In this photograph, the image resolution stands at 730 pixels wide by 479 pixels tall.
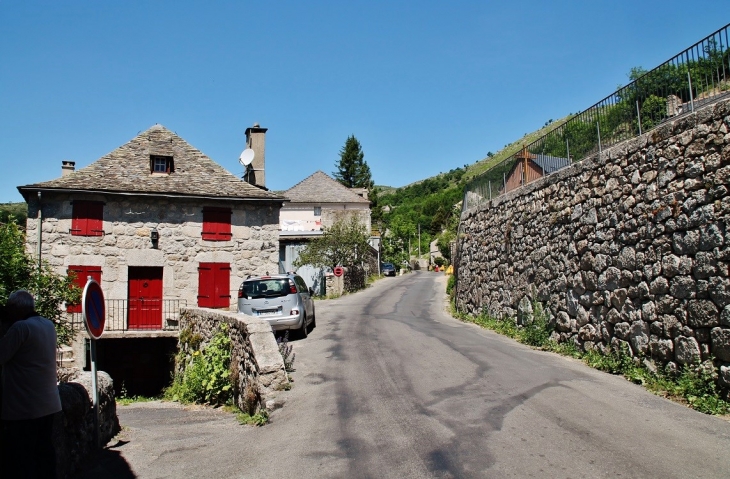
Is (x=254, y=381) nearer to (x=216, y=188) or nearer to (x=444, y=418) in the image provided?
(x=444, y=418)

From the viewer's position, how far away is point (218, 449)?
653 cm

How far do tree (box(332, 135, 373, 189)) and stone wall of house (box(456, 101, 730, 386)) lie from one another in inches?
2617

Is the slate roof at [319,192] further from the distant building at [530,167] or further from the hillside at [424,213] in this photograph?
the distant building at [530,167]

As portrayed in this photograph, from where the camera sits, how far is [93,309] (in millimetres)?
6184

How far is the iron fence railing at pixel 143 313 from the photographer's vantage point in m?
Answer: 20.5

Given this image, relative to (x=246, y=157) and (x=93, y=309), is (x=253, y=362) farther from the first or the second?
(x=246, y=157)

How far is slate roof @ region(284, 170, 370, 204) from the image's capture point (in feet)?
168

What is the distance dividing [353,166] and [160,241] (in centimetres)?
5994

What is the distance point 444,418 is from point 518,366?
3383mm

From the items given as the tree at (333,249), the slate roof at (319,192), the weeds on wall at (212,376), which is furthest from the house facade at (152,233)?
the slate roof at (319,192)

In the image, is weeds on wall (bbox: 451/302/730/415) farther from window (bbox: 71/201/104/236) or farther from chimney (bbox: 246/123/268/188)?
window (bbox: 71/201/104/236)

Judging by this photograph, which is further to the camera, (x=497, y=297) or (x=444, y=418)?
(x=497, y=297)

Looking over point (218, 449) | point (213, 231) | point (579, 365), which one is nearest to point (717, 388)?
point (579, 365)

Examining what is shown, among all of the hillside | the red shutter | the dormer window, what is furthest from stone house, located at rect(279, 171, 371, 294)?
the red shutter
